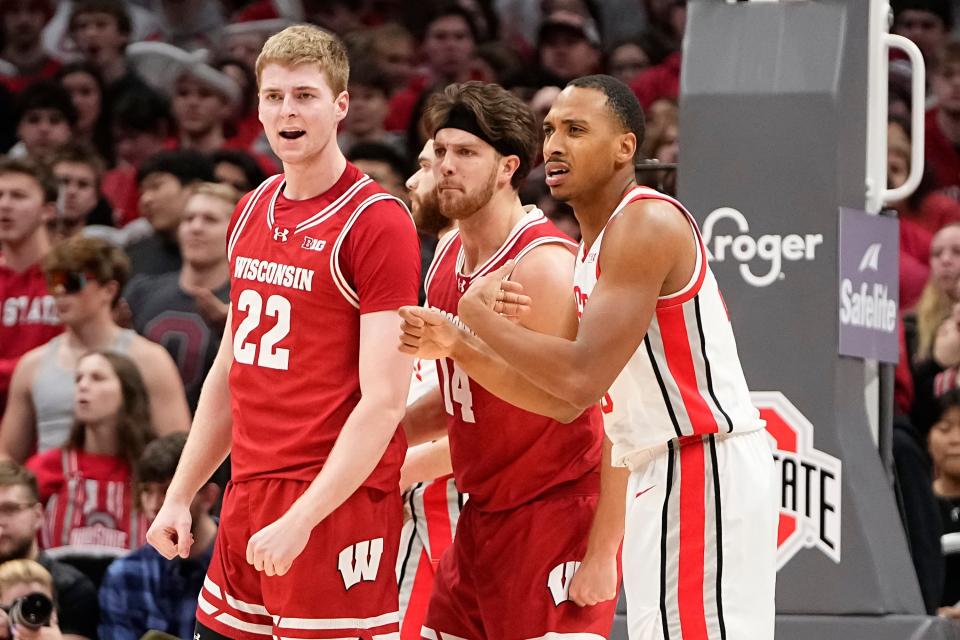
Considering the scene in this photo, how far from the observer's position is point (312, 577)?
4.27 meters

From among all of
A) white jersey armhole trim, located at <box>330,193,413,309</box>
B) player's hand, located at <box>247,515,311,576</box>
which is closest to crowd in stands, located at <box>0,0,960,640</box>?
white jersey armhole trim, located at <box>330,193,413,309</box>

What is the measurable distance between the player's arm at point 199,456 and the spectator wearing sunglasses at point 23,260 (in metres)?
3.94

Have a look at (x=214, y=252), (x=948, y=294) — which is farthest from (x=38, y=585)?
(x=948, y=294)

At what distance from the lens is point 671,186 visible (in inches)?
274

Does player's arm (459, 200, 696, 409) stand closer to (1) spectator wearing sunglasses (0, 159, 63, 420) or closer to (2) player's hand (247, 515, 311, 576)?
(2) player's hand (247, 515, 311, 576)

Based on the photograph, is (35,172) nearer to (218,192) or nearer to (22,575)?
(218,192)

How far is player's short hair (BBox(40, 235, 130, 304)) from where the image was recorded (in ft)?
25.8

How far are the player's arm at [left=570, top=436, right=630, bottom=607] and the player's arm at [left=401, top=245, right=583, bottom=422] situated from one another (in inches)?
13.6

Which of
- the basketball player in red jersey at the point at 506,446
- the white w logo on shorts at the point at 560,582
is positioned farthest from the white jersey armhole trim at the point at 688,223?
the white w logo on shorts at the point at 560,582

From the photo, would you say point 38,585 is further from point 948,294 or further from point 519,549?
point 948,294

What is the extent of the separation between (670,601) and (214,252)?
427cm

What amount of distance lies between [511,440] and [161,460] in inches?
101

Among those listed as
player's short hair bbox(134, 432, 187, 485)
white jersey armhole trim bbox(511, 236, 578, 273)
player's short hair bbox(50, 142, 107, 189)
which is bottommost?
player's short hair bbox(134, 432, 187, 485)

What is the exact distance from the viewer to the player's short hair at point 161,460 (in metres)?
7.00
